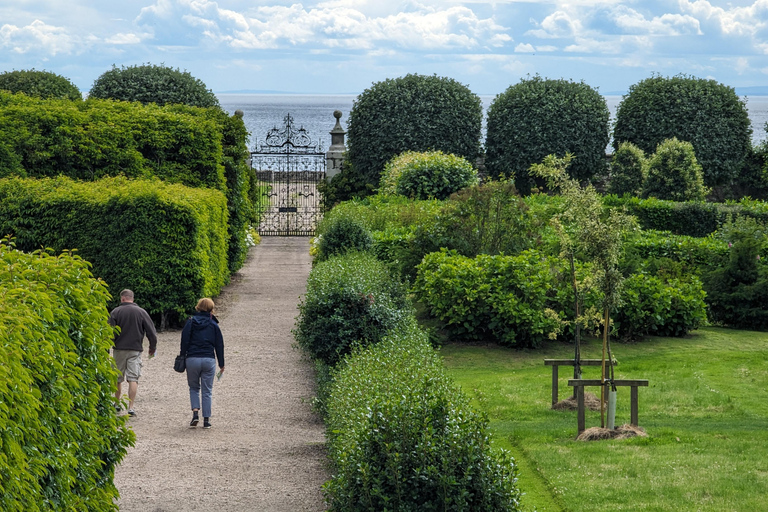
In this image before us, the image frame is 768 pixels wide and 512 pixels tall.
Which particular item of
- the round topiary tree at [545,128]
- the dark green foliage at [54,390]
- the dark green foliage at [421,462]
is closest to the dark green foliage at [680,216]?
the round topiary tree at [545,128]

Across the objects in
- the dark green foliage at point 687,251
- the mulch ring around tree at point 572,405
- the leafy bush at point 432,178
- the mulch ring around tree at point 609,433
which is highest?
the leafy bush at point 432,178

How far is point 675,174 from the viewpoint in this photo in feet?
81.3

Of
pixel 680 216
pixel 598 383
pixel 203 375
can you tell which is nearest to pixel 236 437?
pixel 203 375

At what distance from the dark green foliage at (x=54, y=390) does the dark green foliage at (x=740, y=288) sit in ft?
39.7

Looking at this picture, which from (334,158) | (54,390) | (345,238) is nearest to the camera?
(54,390)

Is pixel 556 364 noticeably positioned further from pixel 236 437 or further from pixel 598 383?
pixel 236 437

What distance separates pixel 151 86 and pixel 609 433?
74.4 feet

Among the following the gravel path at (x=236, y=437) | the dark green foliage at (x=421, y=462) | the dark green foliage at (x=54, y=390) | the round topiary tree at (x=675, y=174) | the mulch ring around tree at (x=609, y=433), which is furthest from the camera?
the round topiary tree at (x=675, y=174)

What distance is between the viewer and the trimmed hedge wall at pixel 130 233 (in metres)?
14.1

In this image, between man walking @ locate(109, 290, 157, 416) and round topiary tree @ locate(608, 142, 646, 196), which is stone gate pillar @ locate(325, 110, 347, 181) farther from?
man walking @ locate(109, 290, 157, 416)

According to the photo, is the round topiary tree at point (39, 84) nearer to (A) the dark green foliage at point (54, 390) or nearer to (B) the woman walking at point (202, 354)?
(B) the woman walking at point (202, 354)

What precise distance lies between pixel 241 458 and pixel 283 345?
5.23m

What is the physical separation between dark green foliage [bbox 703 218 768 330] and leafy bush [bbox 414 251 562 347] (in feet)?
12.5

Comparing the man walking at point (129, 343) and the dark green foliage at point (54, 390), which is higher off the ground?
the dark green foliage at point (54, 390)
